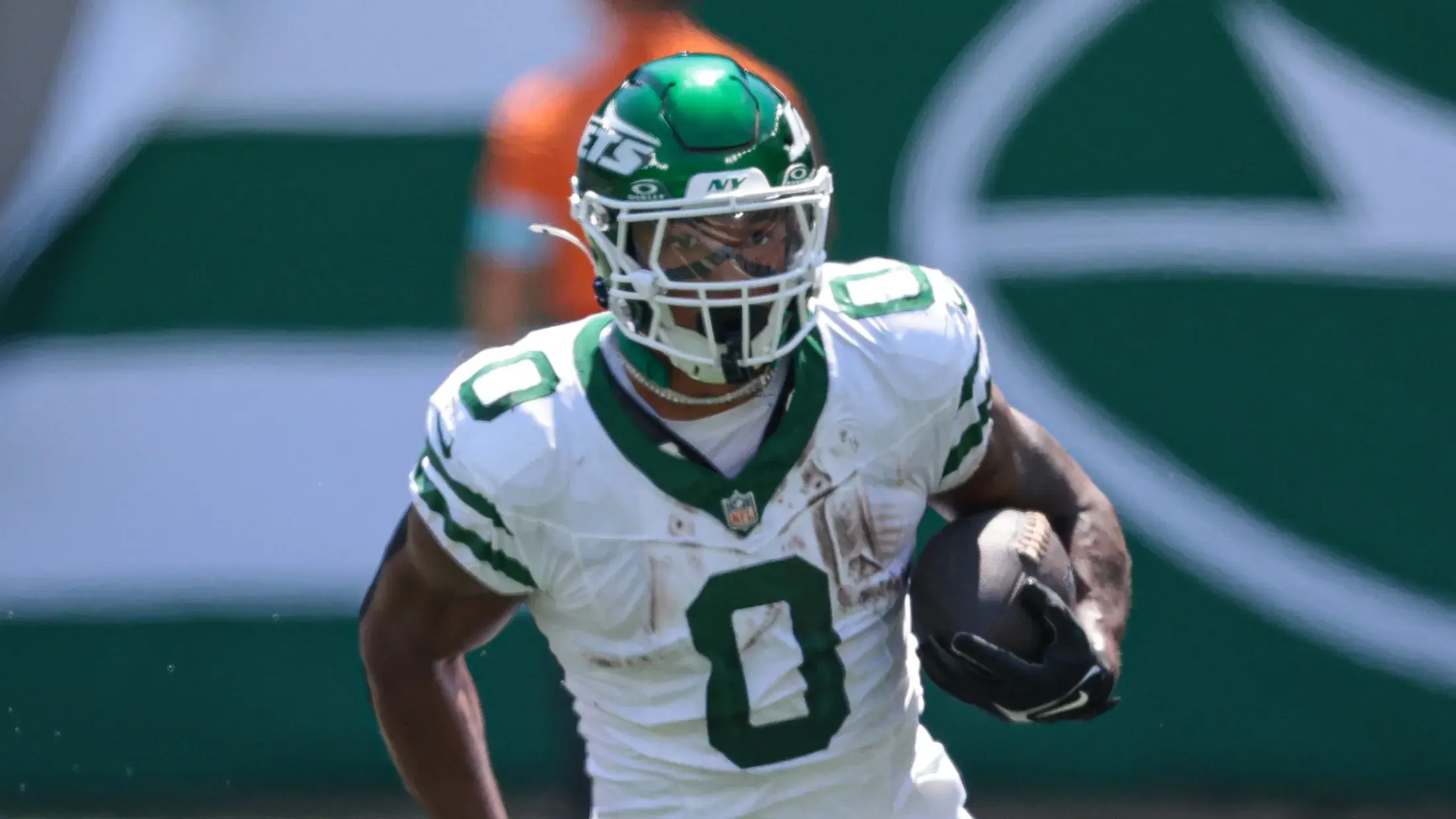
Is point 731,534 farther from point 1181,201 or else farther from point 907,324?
point 1181,201

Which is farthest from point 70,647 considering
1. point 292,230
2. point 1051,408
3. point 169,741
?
point 1051,408

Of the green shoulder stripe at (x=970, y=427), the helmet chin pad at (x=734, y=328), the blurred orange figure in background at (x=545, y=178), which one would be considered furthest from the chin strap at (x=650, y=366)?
the blurred orange figure in background at (x=545, y=178)

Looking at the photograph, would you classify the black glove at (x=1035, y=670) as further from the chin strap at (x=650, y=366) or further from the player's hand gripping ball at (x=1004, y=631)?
the chin strap at (x=650, y=366)

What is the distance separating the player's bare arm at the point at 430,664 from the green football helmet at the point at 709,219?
0.37 metres

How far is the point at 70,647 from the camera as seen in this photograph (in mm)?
4297

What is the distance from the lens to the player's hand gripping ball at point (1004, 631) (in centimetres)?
207

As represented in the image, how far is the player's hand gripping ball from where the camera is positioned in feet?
6.79

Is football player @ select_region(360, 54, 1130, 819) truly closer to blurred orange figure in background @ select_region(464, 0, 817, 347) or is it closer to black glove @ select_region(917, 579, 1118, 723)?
black glove @ select_region(917, 579, 1118, 723)

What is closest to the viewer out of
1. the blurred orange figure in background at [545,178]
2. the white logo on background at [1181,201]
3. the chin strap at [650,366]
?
the chin strap at [650,366]

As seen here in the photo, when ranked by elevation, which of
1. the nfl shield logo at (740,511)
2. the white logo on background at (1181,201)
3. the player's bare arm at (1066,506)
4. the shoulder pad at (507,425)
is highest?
the shoulder pad at (507,425)

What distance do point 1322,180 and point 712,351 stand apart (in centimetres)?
244

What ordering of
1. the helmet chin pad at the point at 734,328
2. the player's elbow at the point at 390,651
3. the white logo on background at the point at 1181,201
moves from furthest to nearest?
the white logo on background at the point at 1181,201 < the player's elbow at the point at 390,651 < the helmet chin pad at the point at 734,328

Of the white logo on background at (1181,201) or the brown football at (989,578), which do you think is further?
the white logo on background at (1181,201)

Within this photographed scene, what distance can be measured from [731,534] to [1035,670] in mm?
362
